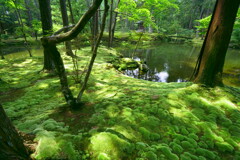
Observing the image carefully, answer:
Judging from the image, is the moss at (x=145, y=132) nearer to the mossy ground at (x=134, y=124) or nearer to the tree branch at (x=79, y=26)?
the mossy ground at (x=134, y=124)

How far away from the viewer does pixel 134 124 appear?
9.82ft

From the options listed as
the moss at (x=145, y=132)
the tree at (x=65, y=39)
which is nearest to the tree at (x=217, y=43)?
the moss at (x=145, y=132)

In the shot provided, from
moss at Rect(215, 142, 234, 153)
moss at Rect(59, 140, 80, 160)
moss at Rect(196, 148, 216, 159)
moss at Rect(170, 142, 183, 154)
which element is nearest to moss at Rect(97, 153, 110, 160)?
moss at Rect(59, 140, 80, 160)

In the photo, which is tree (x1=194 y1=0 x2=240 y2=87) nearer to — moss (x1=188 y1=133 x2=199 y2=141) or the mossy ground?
the mossy ground

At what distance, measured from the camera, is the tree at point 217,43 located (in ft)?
11.6

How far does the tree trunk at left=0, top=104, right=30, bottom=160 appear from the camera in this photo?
57.9 inches

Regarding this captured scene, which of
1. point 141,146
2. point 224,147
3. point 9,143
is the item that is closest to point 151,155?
point 141,146

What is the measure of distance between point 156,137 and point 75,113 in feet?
7.27

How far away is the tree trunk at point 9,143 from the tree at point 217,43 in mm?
4934

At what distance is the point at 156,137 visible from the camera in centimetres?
270

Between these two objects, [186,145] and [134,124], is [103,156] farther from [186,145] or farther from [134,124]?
[186,145]

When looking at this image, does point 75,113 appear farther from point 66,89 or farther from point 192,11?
point 192,11

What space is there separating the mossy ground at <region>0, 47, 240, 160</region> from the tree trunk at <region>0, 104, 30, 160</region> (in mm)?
313

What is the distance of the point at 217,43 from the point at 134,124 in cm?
351
